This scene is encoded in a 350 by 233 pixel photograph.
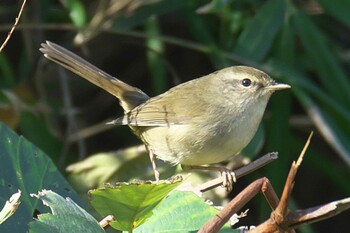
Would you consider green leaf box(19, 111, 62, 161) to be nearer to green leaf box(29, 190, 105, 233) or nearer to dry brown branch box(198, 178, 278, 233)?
green leaf box(29, 190, 105, 233)

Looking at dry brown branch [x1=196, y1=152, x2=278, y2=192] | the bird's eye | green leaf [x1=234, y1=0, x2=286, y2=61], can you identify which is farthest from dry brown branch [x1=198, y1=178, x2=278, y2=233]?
green leaf [x1=234, y1=0, x2=286, y2=61]

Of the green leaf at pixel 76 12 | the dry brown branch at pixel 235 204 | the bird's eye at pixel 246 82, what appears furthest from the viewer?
the green leaf at pixel 76 12

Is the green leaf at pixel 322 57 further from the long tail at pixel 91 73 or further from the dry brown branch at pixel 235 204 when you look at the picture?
the dry brown branch at pixel 235 204

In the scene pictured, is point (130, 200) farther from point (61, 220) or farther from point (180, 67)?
point (180, 67)

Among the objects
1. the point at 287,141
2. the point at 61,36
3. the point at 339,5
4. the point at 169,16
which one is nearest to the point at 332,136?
the point at 287,141

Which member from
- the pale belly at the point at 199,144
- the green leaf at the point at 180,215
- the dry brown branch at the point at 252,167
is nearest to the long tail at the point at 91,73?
the pale belly at the point at 199,144

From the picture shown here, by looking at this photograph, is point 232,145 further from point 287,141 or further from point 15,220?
point 15,220
